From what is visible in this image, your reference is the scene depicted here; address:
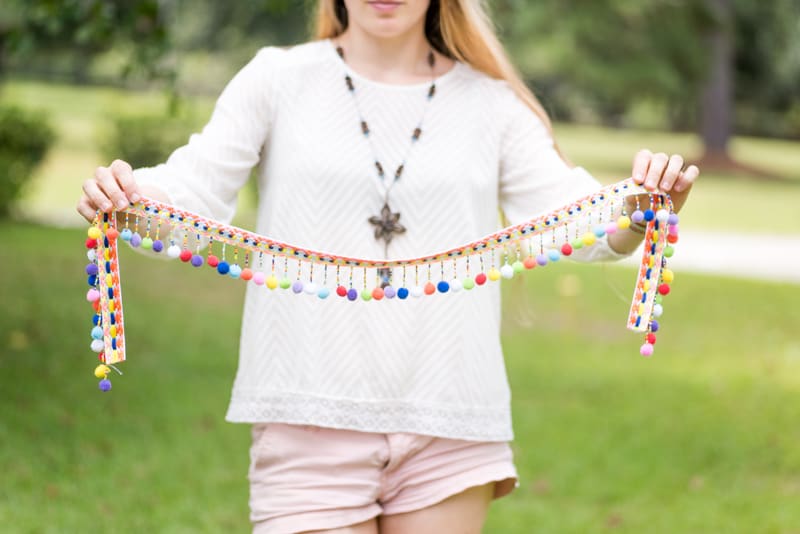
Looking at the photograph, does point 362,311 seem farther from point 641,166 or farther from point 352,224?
point 641,166

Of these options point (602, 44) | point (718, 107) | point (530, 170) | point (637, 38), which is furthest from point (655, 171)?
point (718, 107)

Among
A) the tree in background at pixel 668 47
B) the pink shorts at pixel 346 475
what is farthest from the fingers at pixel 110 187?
the tree in background at pixel 668 47

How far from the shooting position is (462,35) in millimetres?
3410

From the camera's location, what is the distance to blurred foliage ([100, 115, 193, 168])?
1984cm

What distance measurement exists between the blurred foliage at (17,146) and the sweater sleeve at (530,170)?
14.4 metres

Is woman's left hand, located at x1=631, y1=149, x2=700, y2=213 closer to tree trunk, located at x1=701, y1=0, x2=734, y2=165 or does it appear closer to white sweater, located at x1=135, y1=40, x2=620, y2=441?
white sweater, located at x1=135, y1=40, x2=620, y2=441

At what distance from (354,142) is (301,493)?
91cm

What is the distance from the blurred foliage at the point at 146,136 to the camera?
65.1 feet

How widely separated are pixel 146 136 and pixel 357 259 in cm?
1747

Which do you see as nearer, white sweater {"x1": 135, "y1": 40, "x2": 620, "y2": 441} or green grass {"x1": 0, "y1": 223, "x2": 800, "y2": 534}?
white sweater {"x1": 135, "y1": 40, "x2": 620, "y2": 441}

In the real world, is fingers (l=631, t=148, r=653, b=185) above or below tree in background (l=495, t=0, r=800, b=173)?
Result: below

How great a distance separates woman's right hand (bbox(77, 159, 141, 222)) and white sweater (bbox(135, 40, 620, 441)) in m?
0.25

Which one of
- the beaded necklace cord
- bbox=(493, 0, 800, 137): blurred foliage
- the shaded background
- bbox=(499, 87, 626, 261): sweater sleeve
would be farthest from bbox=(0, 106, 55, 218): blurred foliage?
A: the beaded necklace cord

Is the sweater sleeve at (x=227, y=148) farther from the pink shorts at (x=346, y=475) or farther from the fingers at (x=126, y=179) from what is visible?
the pink shorts at (x=346, y=475)
